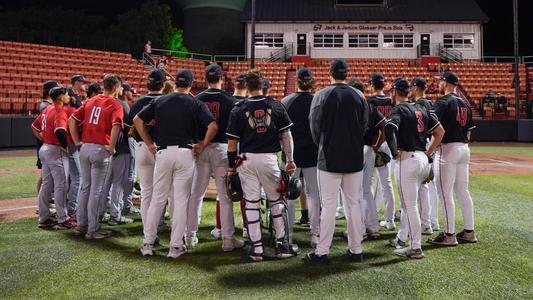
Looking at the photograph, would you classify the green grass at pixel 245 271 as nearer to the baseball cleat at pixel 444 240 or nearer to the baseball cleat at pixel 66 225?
the baseball cleat at pixel 444 240

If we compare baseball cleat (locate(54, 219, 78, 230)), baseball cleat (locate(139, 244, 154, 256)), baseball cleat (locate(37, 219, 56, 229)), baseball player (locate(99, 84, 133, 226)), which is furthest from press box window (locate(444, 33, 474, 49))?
baseball cleat (locate(139, 244, 154, 256))

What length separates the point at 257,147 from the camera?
189 inches

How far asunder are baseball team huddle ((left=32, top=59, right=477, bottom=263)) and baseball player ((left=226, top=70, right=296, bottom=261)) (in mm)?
13

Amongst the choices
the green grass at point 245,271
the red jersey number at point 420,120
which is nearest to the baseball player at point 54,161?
the green grass at point 245,271

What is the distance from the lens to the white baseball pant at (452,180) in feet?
18.4

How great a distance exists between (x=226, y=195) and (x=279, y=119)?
1.26m

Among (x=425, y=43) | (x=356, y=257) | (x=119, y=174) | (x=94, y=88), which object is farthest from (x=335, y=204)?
(x=425, y=43)

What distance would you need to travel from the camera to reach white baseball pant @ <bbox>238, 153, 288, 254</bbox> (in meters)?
4.82

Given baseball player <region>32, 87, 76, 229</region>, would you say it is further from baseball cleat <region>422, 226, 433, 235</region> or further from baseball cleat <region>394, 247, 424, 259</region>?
baseball cleat <region>422, 226, 433, 235</region>

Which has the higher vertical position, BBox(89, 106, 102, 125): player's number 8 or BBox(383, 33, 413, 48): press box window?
BBox(383, 33, 413, 48): press box window

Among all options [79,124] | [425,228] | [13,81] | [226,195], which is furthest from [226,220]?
[13,81]

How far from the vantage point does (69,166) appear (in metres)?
6.96

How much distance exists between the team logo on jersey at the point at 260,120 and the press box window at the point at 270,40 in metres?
31.6

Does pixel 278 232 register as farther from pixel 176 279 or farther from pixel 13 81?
pixel 13 81
